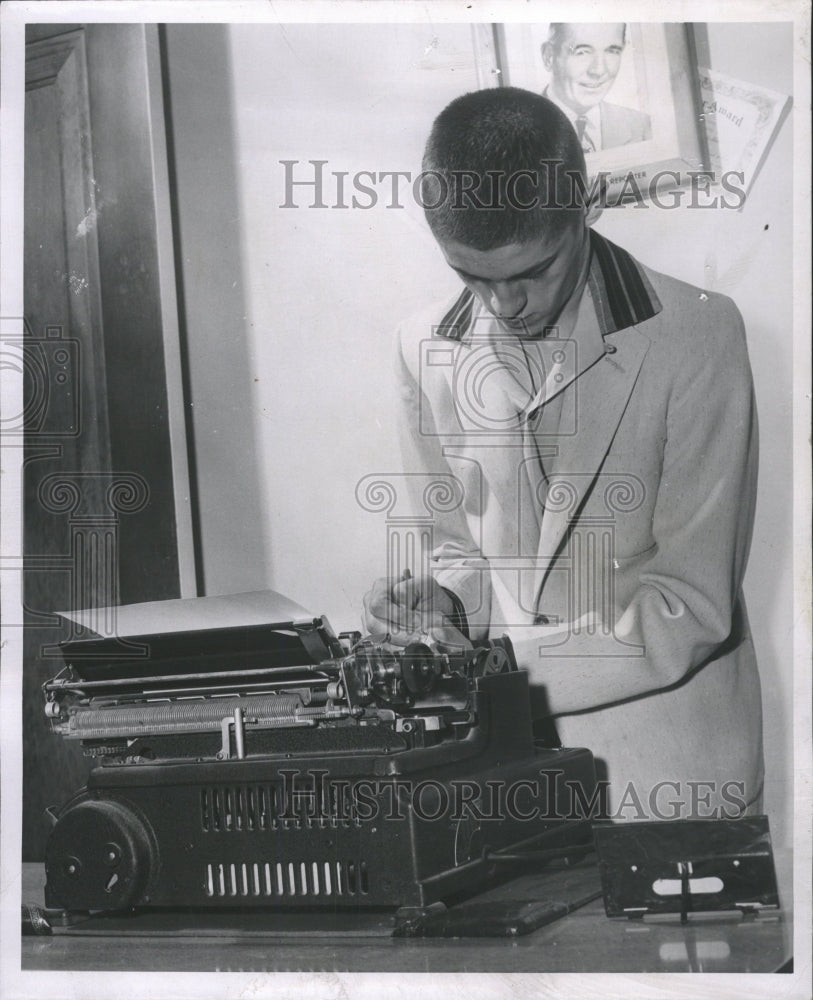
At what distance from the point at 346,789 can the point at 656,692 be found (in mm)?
521

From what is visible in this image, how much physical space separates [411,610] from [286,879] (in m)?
0.46

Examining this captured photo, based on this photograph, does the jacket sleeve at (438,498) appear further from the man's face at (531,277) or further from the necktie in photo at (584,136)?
the necktie in photo at (584,136)

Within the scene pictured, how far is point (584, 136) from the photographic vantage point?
1.84m

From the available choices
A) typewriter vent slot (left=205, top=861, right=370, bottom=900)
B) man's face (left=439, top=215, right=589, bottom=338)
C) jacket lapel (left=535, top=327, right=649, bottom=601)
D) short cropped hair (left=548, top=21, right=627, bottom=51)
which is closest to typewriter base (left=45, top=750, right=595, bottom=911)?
typewriter vent slot (left=205, top=861, right=370, bottom=900)

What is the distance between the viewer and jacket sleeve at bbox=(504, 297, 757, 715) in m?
1.76

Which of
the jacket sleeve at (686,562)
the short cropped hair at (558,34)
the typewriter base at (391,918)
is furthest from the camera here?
the short cropped hair at (558,34)

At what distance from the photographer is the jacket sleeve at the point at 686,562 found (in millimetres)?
1756

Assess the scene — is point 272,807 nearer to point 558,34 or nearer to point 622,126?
point 622,126

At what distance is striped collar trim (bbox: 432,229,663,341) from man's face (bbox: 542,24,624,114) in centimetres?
22

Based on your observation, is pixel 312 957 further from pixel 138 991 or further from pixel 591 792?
pixel 591 792

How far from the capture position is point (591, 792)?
68.5 inches

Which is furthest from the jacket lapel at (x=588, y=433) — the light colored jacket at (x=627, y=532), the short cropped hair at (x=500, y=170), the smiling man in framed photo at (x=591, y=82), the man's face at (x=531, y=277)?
the smiling man in framed photo at (x=591, y=82)

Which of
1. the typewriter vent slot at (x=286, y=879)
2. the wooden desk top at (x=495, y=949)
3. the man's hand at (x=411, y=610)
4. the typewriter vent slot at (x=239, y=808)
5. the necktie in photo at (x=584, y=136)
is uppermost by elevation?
the necktie in photo at (x=584, y=136)

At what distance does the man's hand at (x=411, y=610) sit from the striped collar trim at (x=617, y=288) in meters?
0.48
